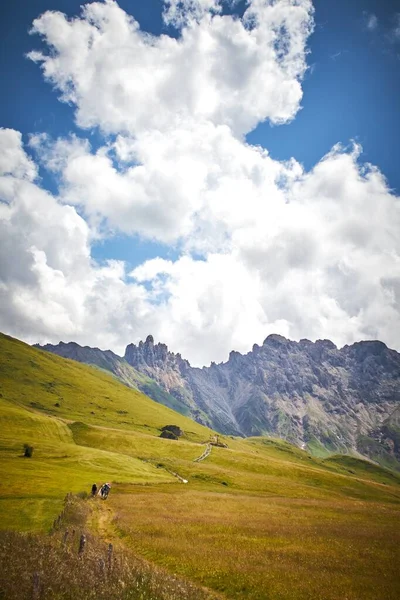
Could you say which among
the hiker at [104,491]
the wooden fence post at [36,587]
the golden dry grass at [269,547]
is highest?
the wooden fence post at [36,587]

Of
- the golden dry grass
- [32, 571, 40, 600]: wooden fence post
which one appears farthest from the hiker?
[32, 571, 40, 600]: wooden fence post

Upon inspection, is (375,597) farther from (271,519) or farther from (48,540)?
(271,519)

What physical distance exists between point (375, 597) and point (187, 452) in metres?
116

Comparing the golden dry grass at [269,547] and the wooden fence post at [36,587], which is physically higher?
the wooden fence post at [36,587]

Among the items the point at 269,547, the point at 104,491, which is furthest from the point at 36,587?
the point at 104,491

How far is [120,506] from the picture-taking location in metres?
49.4

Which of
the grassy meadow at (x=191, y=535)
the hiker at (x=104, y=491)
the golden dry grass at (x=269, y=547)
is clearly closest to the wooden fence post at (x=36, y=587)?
the grassy meadow at (x=191, y=535)

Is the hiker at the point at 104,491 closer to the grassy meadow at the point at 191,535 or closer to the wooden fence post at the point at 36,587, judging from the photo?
the grassy meadow at the point at 191,535

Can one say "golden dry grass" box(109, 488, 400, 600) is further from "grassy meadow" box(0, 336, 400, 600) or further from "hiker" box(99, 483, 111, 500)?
"hiker" box(99, 483, 111, 500)

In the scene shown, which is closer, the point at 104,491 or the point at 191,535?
the point at 191,535

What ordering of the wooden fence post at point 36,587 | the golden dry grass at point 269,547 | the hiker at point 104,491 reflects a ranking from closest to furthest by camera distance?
1. the wooden fence post at point 36,587
2. the golden dry grass at point 269,547
3. the hiker at point 104,491

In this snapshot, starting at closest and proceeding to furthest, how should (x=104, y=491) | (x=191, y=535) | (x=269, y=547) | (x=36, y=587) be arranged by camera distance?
(x=36, y=587) → (x=269, y=547) → (x=191, y=535) → (x=104, y=491)

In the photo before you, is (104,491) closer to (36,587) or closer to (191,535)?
(191,535)

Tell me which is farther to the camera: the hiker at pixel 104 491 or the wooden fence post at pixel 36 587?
the hiker at pixel 104 491
